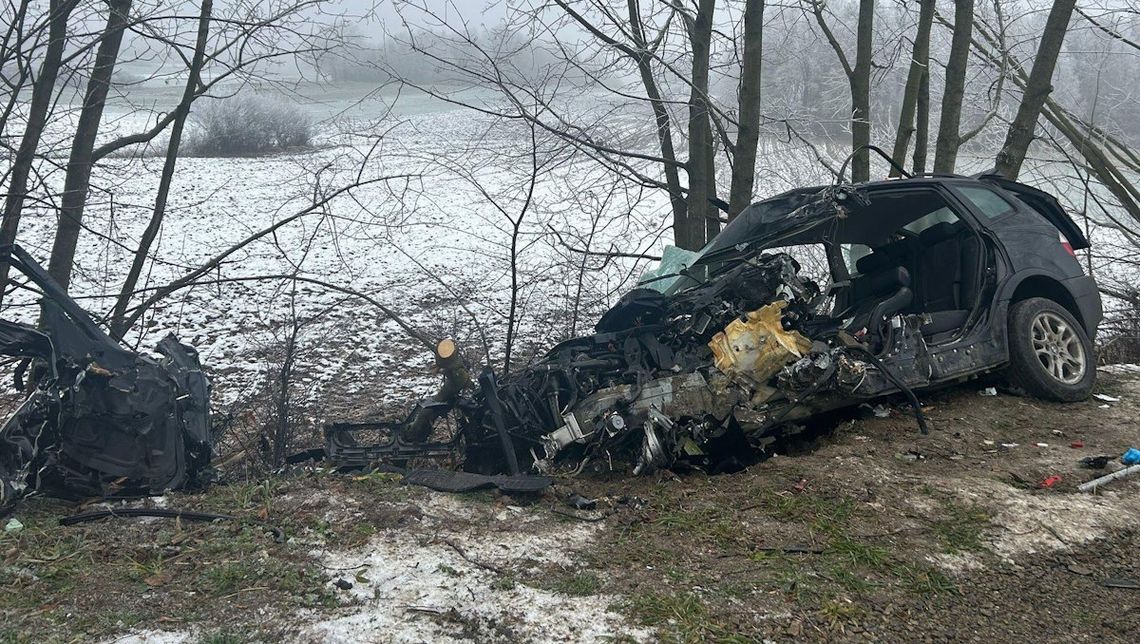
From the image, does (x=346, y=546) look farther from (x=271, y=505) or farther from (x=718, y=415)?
(x=718, y=415)

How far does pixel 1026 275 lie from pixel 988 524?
275 cm

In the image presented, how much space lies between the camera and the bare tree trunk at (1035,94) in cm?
880

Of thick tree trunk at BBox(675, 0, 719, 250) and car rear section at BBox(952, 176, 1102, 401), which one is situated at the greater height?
thick tree trunk at BBox(675, 0, 719, 250)

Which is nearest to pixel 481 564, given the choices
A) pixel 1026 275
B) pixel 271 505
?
pixel 271 505

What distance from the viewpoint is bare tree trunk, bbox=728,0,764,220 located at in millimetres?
9156

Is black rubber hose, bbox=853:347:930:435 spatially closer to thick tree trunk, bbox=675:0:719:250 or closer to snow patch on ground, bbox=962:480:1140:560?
snow patch on ground, bbox=962:480:1140:560

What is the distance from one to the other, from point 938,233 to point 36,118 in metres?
7.56

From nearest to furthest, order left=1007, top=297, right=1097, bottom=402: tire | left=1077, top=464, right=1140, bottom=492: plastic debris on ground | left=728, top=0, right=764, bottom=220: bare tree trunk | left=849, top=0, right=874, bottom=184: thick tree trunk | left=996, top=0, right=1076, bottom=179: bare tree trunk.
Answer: left=1077, top=464, right=1140, bottom=492: plastic debris on ground, left=1007, top=297, right=1097, bottom=402: tire, left=996, top=0, right=1076, bottom=179: bare tree trunk, left=728, top=0, right=764, bottom=220: bare tree trunk, left=849, top=0, right=874, bottom=184: thick tree trunk

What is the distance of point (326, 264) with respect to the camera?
15883mm

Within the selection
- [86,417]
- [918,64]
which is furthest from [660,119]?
[86,417]

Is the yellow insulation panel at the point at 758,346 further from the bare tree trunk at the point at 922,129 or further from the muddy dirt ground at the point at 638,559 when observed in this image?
the bare tree trunk at the point at 922,129

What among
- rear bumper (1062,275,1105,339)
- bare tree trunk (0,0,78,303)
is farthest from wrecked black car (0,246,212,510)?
rear bumper (1062,275,1105,339)

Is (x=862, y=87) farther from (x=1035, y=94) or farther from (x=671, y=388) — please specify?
(x=671, y=388)

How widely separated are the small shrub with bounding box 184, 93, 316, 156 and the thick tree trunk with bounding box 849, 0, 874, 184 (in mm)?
13550
